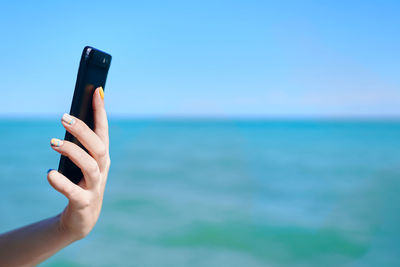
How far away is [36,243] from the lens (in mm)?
889

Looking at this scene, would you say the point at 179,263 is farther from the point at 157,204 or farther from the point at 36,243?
the point at 36,243

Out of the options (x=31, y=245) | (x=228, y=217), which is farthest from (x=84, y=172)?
(x=228, y=217)

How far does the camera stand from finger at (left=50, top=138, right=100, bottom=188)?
0.72 meters

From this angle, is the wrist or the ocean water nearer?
the wrist

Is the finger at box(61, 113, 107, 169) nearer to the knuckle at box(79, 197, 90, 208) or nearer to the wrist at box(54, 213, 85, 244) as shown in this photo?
the knuckle at box(79, 197, 90, 208)

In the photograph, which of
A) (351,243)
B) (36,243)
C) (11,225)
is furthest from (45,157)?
(36,243)

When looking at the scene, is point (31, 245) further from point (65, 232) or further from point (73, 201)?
point (73, 201)

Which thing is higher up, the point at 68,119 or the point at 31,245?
Result: the point at 68,119

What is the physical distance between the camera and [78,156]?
72 centimetres

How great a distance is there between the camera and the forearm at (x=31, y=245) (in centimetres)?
88

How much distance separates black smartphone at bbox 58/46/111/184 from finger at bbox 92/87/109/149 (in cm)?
1

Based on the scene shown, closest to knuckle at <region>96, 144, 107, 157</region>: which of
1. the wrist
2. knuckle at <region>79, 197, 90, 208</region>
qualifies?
knuckle at <region>79, 197, 90, 208</region>

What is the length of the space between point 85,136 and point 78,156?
4 cm

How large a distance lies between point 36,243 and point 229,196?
7.62 m
